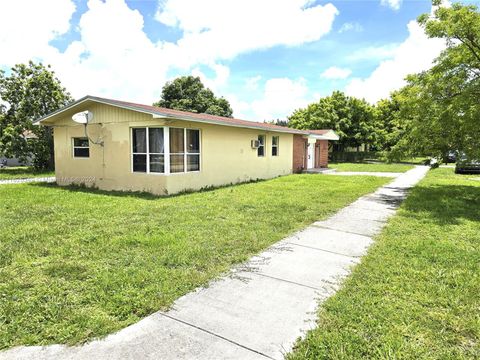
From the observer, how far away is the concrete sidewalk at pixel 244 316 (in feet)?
7.98

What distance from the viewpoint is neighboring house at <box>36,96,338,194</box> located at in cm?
1032

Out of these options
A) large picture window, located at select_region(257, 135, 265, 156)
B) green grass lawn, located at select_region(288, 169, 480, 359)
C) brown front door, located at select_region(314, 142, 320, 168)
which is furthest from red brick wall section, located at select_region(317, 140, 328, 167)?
green grass lawn, located at select_region(288, 169, 480, 359)

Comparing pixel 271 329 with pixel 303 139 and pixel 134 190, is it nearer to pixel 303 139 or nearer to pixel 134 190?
pixel 134 190

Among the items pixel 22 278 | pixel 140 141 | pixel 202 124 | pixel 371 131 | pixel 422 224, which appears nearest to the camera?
pixel 22 278

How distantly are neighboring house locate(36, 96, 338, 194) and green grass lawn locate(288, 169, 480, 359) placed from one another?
23.6ft

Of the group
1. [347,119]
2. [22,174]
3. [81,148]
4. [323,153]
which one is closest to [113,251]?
[81,148]

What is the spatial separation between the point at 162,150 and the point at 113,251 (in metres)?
5.98

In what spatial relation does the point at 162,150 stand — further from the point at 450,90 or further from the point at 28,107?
the point at 28,107

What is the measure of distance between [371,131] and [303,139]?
12.8 metres

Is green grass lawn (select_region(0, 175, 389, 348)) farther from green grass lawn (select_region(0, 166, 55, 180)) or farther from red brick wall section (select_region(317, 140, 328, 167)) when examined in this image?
red brick wall section (select_region(317, 140, 328, 167))

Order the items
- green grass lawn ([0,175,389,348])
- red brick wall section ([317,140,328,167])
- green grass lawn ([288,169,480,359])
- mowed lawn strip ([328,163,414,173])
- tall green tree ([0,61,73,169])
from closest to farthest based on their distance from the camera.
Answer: green grass lawn ([288,169,480,359])
green grass lawn ([0,175,389,348])
tall green tree ([0,61,73,169])
mowed lawn strip ([328,163,414,173])
red brick wall section ([317,140,328,167])

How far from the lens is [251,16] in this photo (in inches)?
442

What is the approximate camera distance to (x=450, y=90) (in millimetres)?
8898

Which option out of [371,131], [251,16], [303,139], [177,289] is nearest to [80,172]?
[251,16]
